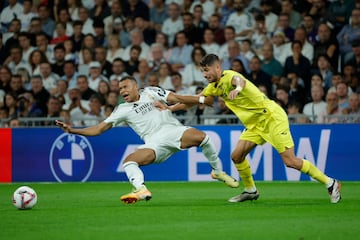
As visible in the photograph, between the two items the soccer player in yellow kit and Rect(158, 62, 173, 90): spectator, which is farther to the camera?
Rect(158, 62, 173, 90): spectator

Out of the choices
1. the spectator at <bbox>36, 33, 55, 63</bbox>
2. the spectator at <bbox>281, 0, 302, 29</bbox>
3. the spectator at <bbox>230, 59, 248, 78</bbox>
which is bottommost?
the spectator at <bbox>230, 59, 248, 78</bbox>

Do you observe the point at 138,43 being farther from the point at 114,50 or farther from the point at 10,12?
the point at 10,12

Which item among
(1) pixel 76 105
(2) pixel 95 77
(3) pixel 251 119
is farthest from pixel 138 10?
(3) pixel 251 119

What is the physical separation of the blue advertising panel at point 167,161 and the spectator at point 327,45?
2.10 metres

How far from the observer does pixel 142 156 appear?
12.3 metres

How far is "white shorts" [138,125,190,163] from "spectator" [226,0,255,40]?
771 cm

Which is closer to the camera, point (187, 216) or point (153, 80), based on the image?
point (187, 216)

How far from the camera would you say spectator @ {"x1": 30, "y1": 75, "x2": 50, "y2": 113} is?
2033 cm

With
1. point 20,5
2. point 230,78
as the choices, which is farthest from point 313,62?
point 20,5

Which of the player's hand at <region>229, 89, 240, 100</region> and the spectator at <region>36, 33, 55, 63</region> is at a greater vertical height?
the spectator at <region>36, 33, 55, 63</region>

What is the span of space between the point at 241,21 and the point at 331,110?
151 inches

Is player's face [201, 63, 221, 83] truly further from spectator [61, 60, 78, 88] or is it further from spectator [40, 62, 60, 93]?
spectator [40, 62, 60, 93]

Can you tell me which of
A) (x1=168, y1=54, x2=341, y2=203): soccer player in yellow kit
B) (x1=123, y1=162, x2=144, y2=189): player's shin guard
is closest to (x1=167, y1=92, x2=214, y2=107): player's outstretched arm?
(x1=168, y1=54, x2=341, y2=203): soccer player in yellow kit

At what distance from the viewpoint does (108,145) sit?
18.3 meters
